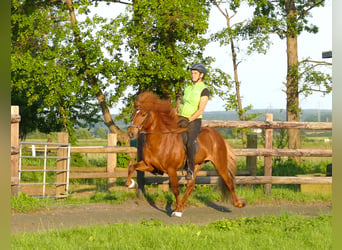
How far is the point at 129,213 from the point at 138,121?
2.06 metres

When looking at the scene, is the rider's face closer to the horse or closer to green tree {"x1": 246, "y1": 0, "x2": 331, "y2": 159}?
the horse

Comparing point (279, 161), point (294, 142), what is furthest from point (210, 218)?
point (294, 142)

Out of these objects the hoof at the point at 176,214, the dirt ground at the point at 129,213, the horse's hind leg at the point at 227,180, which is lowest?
the dirt ground at the point at 129,213

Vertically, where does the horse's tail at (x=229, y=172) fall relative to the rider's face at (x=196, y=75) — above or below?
below

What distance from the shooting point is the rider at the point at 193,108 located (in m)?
9.08

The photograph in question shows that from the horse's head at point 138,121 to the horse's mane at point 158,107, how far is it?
0.07m

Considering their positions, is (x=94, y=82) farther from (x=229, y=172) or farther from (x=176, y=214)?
(x=176, y=214)

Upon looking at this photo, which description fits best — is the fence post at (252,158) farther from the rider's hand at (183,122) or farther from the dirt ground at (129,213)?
the rider's hand at (183,122)

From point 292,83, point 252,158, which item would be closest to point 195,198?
point 252,158

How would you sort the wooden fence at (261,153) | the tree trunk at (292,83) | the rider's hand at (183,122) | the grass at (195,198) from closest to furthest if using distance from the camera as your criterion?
1. the rider's hand at (183,122)
2. the grass at (195,198)
3. the wooden fence at (261,153)
4. the tree trunk at (292,83)

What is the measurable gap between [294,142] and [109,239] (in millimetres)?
14080

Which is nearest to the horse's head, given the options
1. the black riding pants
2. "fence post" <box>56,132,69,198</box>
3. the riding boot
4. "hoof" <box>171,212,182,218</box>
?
the black riding pants

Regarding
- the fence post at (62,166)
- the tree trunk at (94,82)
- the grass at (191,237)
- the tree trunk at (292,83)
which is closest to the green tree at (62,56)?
the tree trunk at (94,82)

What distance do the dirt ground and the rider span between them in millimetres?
957
